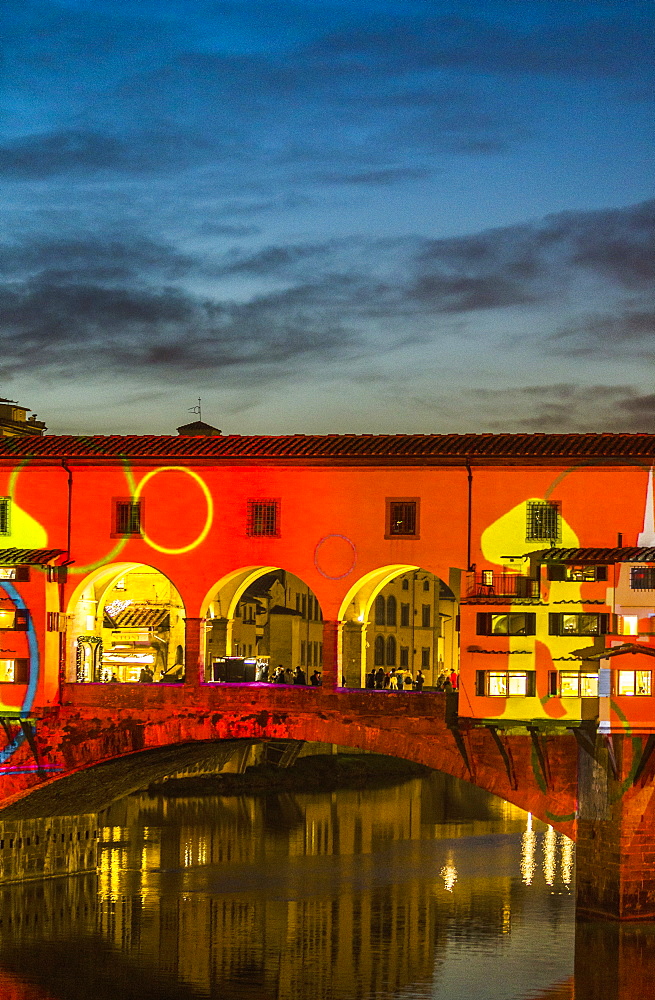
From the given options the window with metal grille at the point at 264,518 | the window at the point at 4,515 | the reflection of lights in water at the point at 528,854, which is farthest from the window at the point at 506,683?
the window at the point at 4,515

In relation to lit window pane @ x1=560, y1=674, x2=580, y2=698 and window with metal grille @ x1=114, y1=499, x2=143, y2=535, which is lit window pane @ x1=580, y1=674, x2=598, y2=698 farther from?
window with metal grille @ x1=114, y1=499, x2=143, y2=535

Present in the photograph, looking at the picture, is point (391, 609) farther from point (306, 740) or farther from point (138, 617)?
point (306, 740)

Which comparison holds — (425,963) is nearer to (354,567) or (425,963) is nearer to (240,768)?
(354,567)

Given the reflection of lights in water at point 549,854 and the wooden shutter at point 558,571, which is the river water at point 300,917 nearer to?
the reflection of lights in water at point 549,854

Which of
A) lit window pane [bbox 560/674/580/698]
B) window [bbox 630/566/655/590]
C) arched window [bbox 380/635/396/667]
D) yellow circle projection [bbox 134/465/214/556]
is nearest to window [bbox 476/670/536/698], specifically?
lit window pane [bbox 560/674/580/698]

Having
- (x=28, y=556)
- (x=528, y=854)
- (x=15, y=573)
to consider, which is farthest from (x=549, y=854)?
(x=15, y=573)

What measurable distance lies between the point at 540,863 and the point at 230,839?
891 centimetres

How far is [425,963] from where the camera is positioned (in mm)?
31125

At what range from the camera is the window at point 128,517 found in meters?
34.8

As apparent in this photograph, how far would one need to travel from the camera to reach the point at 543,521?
108ft

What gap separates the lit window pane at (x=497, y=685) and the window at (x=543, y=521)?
284 centimetres

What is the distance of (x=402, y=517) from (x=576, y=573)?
12.4 ft

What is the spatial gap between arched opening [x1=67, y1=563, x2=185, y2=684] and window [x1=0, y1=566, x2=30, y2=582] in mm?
1268

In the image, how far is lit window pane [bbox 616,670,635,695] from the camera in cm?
3139
